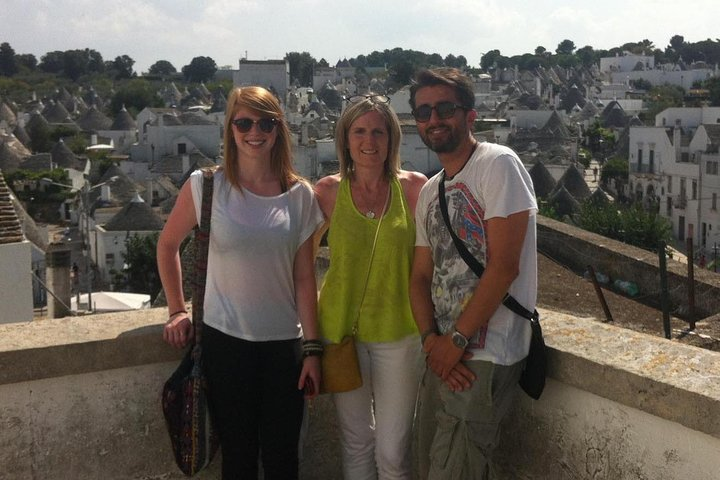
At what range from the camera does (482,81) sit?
100812mm

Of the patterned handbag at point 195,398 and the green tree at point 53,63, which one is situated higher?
the green tree at point 53,63

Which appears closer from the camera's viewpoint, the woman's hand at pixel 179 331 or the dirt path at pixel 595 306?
the woman's hand at pixel 179 331

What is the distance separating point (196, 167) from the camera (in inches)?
1405

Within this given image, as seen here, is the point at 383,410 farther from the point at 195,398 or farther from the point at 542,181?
the point at 542,181

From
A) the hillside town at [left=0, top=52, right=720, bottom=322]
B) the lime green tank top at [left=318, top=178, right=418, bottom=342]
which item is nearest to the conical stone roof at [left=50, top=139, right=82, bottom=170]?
the hillside town at [left=0, top=52, right=720, bottom=322]

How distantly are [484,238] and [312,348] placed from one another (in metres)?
0.78

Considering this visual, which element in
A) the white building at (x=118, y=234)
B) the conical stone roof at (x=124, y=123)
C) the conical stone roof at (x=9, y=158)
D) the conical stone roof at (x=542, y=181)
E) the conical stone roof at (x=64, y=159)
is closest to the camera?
the white building at (x=118, y=234)

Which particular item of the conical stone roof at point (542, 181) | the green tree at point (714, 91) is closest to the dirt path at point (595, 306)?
the conical stone roof at point (542, 181)

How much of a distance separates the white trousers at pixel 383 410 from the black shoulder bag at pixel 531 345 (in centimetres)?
48

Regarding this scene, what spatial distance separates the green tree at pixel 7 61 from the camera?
128m

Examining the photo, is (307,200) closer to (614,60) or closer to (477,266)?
(477,266)

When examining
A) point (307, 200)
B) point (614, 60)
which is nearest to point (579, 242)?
point (307, 200)

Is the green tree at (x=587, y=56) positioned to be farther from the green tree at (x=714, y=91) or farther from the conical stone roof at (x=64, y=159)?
the conical stone roof at (x=64, y=159)

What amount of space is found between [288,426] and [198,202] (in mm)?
898
